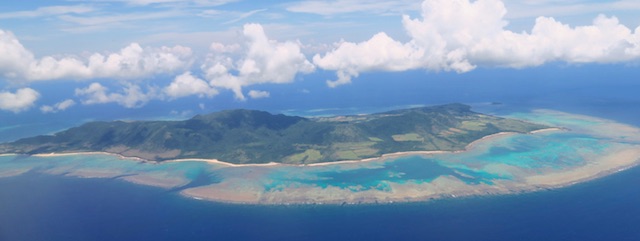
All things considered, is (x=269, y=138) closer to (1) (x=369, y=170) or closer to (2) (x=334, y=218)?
(1) (x=369, y=170)

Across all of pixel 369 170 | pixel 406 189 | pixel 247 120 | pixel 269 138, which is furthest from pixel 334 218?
pixel 247 120

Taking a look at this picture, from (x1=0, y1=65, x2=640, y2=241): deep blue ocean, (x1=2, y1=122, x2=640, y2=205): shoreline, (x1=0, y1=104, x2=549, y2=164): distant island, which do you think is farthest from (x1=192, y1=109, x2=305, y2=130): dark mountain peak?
(x1=0, y1=65, x2=640, y2=241): deep blue ocean

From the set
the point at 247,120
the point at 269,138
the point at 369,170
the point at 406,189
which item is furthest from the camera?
the point at 247,120

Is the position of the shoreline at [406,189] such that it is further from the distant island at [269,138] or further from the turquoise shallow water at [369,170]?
the distant island at [269,138]

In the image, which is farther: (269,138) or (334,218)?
(269,138)

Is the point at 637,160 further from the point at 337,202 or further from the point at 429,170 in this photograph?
the point at 337,202

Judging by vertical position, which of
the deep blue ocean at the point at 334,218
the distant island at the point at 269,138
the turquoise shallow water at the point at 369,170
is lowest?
the deep blue ocean at the point at 334,218

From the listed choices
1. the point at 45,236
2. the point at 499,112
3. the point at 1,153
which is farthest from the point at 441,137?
the point at 1,153

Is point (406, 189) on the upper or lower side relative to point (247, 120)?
lower

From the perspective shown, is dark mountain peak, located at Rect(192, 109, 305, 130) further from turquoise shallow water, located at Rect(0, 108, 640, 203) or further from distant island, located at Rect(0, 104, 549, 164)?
turquoise shallow water, located at Rect(0, 108, 640, 203)

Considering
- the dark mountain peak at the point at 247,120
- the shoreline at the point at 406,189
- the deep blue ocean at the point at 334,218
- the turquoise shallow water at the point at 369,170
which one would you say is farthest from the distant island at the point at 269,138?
the deep blue ocean at the point at 334,218
